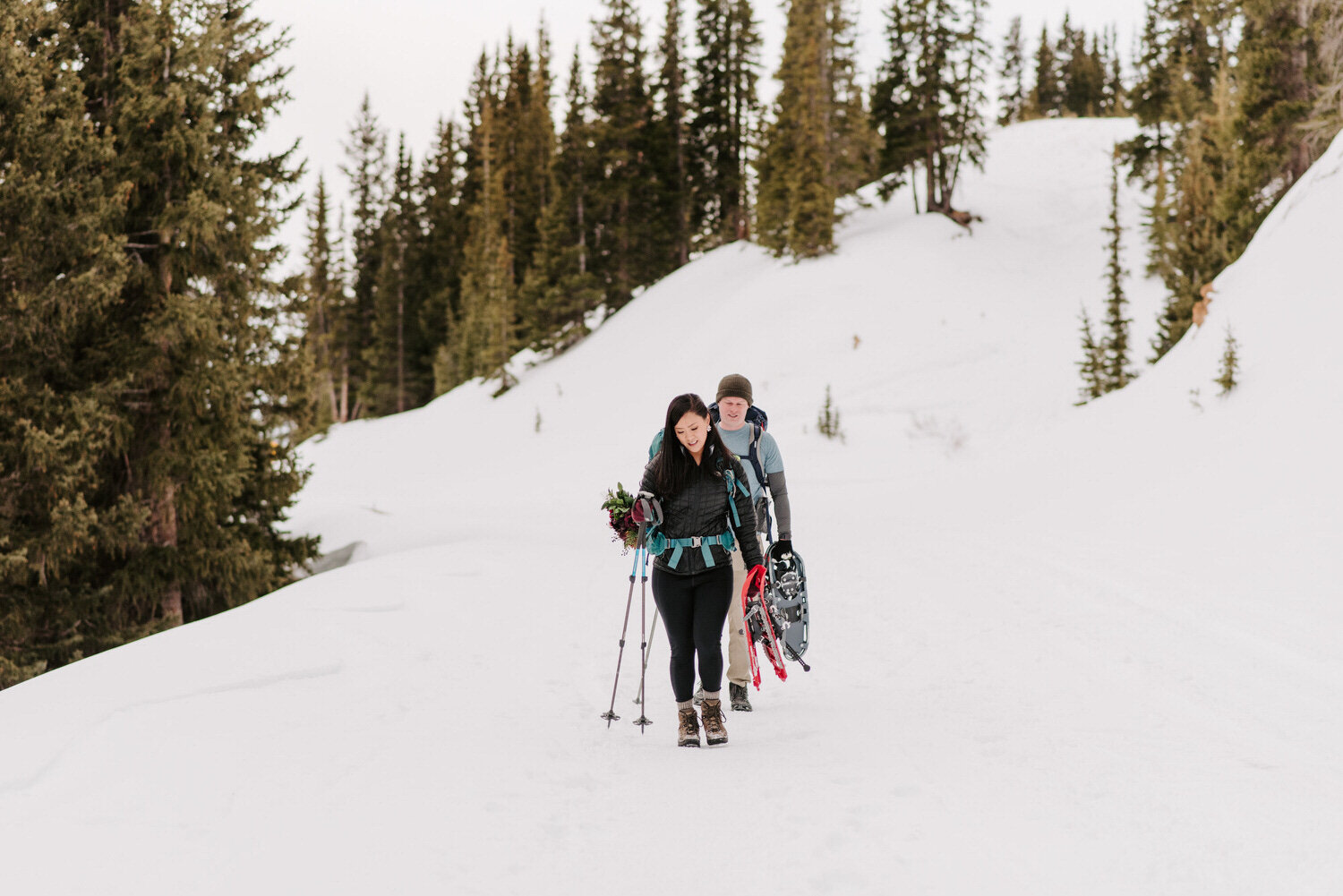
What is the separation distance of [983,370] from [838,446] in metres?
6.20

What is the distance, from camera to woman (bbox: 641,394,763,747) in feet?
16.4

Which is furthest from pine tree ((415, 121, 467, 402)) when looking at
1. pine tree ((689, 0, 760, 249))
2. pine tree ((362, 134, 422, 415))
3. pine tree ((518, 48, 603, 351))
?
pine tree ((689, 0, 760, 249))

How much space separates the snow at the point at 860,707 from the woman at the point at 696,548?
359mm

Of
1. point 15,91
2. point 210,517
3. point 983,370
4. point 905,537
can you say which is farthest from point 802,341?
point 15,91

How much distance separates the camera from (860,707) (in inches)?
221

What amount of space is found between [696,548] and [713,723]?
1021 mm

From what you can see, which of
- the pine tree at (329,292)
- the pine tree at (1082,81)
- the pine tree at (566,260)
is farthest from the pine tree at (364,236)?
the pine tree at (1082,81)

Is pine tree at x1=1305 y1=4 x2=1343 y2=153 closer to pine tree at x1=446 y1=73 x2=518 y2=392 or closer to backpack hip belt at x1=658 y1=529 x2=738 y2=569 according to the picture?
backpack hip belt at x1=658 y1=529 x2=738 y2=569

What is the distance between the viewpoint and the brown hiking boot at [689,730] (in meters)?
4.99

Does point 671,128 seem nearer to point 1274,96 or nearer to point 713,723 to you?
point 1274,96

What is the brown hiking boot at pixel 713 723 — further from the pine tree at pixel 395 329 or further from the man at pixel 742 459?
the pine tree at pixel 395 329

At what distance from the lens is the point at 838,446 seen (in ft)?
79.1

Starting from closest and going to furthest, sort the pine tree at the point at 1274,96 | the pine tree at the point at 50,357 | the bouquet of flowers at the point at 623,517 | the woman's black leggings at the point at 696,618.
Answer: the woman's black leggings at the point at 696,618, the bouquet of flowers at the point at 623,517, the pine tree at the point at 50,357, the pine tree at the point at 1274,96

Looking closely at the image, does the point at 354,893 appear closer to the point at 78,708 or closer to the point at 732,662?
the point at 78,708
